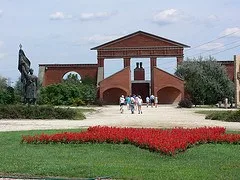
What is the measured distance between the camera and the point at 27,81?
33.0m

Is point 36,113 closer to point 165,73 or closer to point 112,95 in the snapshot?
point 165,73

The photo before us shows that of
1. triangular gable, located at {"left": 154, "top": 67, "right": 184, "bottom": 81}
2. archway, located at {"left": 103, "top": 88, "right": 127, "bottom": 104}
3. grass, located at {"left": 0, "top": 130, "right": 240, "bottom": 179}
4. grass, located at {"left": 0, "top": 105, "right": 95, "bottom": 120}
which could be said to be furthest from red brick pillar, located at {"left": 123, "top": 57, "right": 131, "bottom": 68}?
grass, located at {"left": 0, "top": 130, "right": 240, "bottom": 179}

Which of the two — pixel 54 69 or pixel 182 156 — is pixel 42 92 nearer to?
pixel 54 69

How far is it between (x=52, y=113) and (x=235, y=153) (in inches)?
728

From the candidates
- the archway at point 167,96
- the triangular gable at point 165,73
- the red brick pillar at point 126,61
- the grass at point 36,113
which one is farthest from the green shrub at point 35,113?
the red brick pillar at point 126,61

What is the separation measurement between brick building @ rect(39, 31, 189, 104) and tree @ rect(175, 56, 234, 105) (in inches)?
78.1

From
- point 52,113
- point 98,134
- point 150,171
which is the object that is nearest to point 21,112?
point 52,113

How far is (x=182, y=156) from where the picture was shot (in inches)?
466

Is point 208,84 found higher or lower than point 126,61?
lower

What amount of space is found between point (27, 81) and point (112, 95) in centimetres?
3747

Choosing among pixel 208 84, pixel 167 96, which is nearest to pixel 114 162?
pixel 208 84

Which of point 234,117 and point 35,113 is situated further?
point 35,113

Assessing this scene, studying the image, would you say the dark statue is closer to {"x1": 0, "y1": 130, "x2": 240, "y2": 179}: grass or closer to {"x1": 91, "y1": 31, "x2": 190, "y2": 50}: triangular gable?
{"x1": 0, "y1": 130, "x2": 240, "y2": 179}: grass

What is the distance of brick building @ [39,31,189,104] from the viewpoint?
6731cm
